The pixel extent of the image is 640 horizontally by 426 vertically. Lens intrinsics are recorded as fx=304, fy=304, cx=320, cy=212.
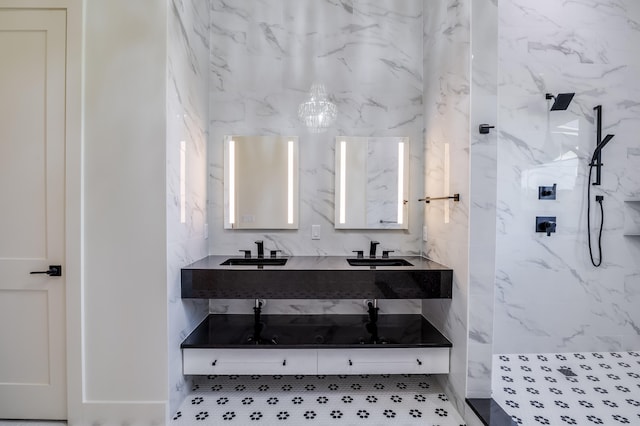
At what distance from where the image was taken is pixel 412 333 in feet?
7.32

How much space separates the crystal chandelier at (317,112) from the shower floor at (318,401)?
A: 6.60 ft

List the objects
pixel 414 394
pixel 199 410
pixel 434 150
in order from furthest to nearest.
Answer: pixel 434 150
pixel 414 394
pixel 199 410

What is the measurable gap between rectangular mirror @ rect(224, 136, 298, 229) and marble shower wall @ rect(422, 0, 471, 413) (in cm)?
113

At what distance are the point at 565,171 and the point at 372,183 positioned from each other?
162 cm

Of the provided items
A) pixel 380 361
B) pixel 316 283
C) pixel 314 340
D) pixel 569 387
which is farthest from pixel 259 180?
pixel 569 387

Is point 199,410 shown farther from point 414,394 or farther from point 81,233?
point 414,394

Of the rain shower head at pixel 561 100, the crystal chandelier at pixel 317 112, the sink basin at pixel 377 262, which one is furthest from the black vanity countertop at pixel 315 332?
the rain shower head at pixel 561 100

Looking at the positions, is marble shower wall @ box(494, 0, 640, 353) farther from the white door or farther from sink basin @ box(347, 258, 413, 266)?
the white door

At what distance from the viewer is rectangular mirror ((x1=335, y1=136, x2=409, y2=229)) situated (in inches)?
102

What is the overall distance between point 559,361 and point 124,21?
12.8 feet

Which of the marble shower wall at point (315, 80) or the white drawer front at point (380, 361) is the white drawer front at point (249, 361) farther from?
the marble shower wall at point (315, 80)

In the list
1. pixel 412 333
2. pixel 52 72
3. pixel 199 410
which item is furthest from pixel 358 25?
pixel 199 410

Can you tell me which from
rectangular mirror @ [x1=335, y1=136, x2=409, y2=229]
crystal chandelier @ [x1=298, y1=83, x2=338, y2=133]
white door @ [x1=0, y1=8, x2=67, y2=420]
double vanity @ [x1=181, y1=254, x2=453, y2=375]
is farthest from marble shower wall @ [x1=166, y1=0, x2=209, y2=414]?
rectangular mirror @ [x1=335, y1=136, x2=409, y2=229]

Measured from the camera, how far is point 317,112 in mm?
2600
